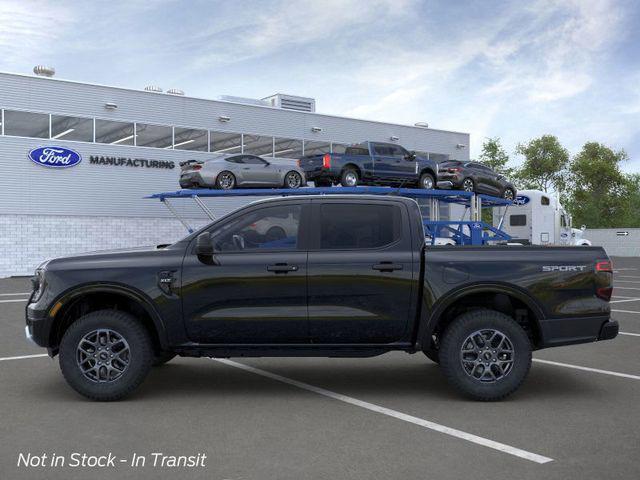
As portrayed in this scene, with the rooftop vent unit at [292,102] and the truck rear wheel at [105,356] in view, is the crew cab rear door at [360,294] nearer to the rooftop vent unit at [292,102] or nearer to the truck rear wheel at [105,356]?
the truck rear wheel at [105,356]

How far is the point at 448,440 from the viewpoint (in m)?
4.96

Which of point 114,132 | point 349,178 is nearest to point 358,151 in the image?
point 349,178

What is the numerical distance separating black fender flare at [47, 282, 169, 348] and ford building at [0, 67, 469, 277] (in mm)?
22598

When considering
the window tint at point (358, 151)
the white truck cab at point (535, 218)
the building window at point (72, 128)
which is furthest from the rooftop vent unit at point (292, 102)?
the window tint at point (358, 151)

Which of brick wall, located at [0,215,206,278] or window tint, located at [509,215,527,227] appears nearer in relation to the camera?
brick wall, located at [0,215,206,278]

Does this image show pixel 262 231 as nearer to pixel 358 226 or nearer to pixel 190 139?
pixel 358 226

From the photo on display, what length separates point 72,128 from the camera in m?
27.9

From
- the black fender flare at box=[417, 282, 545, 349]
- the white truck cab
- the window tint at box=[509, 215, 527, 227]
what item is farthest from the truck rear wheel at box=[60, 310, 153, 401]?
the window tint at box=[509, 215, 527, 227]

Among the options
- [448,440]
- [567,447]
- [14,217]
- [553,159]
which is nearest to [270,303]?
[448,440]

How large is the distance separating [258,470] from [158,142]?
27050 millimetres

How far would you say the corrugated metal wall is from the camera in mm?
54031

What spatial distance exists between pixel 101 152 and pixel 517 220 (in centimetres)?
1761

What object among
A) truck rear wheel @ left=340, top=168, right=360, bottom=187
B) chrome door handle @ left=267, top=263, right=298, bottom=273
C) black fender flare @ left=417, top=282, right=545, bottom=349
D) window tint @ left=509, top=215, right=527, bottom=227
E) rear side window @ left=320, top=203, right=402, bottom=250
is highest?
truck rear wheel @ left=340, top=168, right=360, bottom=187

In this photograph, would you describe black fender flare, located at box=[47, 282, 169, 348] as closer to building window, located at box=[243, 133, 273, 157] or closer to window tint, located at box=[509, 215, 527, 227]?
window tint, located at box=[509, 215, 527, 227]
